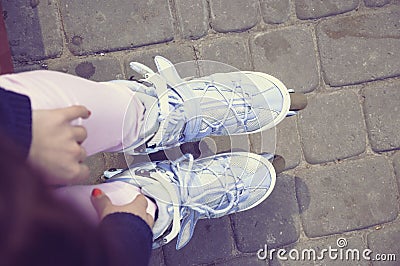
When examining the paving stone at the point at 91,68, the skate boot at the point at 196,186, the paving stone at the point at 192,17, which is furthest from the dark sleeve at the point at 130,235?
the paving stone at the point at 192,17

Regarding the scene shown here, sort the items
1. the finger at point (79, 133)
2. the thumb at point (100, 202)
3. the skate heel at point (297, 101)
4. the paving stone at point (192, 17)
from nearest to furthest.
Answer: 1. the finger at point (79, 133)
2. the thumb at point (100, 202)
3. the skate heel at point (297, 101)
4. the paving stone at point (192, 17)

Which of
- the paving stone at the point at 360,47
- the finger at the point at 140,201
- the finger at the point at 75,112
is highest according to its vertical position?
the finger at the point at 75,112

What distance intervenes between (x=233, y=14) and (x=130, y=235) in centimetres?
93

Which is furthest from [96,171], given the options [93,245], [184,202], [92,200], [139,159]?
[93,245]

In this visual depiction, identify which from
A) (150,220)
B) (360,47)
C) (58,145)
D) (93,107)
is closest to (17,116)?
(58,145)

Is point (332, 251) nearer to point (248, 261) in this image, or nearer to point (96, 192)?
point (248, 261)

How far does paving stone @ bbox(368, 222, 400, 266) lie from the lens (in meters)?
1.79

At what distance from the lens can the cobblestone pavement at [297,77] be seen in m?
1.72

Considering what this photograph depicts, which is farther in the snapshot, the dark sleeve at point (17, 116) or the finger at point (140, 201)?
the finger at point (140, 201)

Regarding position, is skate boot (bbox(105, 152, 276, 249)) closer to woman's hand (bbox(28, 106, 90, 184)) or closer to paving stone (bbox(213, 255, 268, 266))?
paving stone (bbox(213, 255, 268, 266))

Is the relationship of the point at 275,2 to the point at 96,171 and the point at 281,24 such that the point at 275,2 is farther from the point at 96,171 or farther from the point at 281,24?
the point at 96,171

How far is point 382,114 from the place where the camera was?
1.78m

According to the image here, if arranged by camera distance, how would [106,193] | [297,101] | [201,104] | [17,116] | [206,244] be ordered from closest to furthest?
[17,116], [106,193], [201,104], [297,101], [206,244]

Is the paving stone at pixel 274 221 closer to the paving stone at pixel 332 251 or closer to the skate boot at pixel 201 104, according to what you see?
the paving stone at pixel 332 251
